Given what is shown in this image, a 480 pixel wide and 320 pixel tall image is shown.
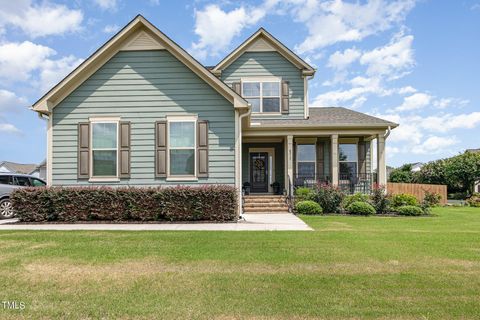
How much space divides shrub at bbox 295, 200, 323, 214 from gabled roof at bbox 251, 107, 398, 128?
12.8ft

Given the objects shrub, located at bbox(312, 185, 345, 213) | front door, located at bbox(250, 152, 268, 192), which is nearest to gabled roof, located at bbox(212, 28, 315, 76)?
front door, located at bbox(250, 152, 268, 192)

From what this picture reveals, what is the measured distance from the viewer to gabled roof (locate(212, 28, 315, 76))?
17.0m

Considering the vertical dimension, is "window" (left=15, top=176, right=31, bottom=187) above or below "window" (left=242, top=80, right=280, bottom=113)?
below

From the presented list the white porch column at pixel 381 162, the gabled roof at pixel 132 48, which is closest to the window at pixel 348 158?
the white porch column at pixel 381 162

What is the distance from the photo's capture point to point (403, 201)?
47.3ft

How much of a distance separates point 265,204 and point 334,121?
203 inches

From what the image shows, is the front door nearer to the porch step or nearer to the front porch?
Answer: the front porch

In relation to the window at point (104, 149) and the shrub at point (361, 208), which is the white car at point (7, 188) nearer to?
the window at point (104, 149)

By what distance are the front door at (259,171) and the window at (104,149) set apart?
25.5 feet

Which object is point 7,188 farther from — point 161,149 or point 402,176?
point 402,176

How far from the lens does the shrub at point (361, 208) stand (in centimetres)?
1325

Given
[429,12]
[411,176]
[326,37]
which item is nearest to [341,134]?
[326,37]

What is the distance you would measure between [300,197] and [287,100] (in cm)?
505

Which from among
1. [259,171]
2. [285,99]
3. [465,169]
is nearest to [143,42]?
[285,99]
